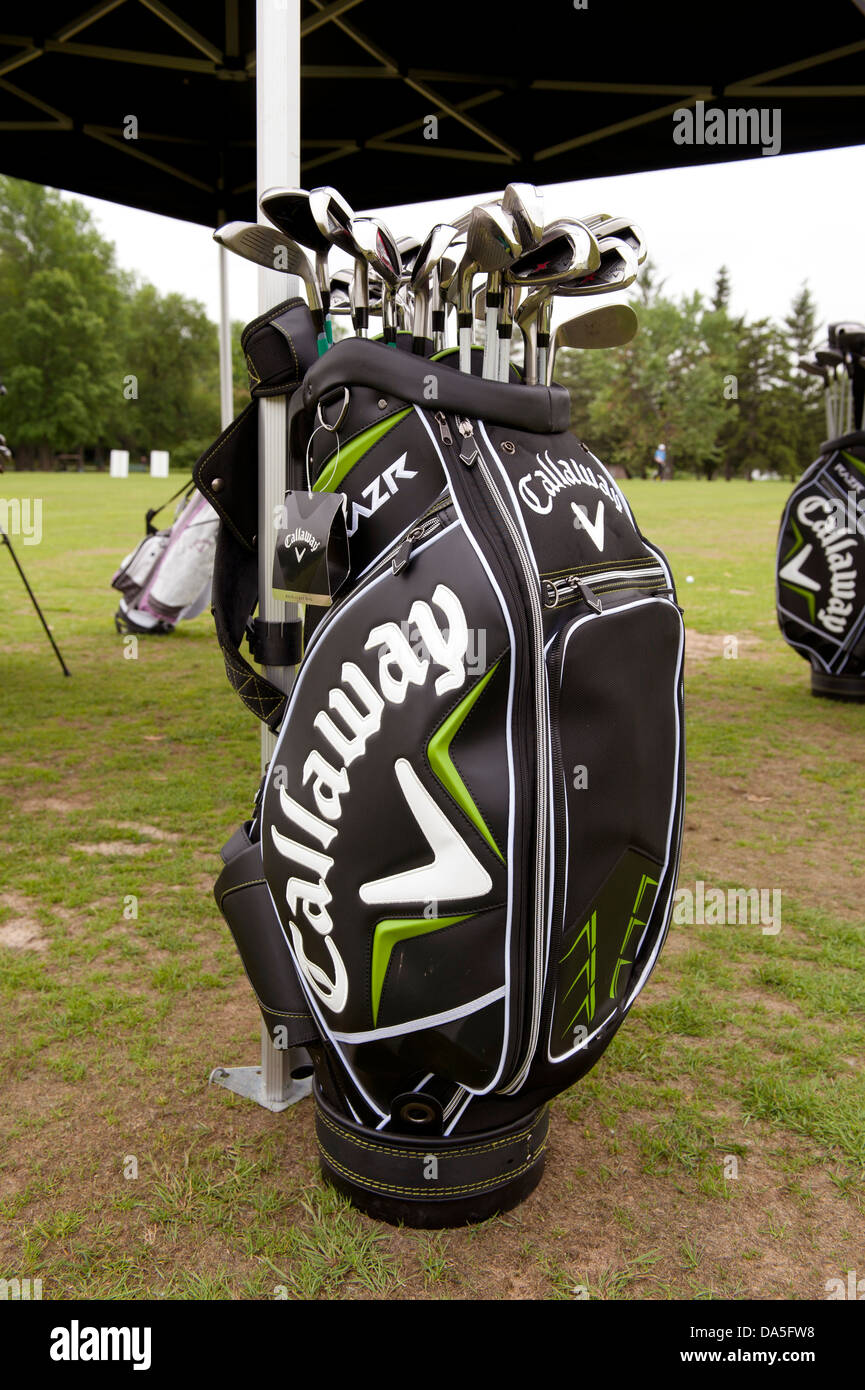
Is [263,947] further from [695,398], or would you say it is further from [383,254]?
[695,398]

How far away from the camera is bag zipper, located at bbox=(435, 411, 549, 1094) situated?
1.53m

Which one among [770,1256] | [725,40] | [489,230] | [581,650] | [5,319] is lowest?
[770,1256]

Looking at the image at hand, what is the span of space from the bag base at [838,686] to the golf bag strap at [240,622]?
4.96 meters

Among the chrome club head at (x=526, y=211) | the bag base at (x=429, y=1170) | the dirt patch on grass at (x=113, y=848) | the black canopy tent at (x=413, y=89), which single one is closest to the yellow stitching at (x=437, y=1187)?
the bag base at (x=429, y=1170)

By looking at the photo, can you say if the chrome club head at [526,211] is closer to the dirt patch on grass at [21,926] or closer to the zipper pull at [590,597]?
the zipper pull at [590,597]

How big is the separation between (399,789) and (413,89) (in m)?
5.17

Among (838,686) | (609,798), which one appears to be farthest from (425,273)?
(838,686)

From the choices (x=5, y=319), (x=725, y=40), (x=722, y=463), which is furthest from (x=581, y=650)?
(x=722, y=463)

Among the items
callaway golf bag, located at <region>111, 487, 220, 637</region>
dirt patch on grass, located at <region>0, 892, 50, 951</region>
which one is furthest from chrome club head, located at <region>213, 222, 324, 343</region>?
callaway golf bag, located at <region>111, 487, 220, 637</region>

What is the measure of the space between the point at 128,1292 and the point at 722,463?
60.3 metres

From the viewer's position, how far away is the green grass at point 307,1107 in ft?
5.79

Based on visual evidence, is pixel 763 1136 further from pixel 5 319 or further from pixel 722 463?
pixel 722 463

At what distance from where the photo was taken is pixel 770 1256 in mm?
1818

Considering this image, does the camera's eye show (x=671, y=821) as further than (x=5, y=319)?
No
